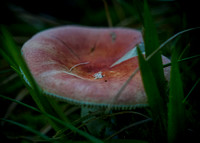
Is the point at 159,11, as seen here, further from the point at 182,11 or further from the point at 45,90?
the point at 45,90

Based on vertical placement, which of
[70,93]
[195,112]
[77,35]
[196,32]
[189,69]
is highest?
[77,35]

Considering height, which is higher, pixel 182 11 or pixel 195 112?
pixel 182 11

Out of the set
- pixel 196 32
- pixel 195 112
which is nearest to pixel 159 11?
pixel 196 32

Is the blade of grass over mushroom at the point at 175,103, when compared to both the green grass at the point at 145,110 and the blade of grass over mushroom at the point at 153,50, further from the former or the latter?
the blade of grass over mushroom at the point at 153,50

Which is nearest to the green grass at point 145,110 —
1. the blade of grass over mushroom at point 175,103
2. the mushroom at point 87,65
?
the blade of grass over mushroom at point 175,103

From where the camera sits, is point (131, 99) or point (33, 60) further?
point (33, 60)

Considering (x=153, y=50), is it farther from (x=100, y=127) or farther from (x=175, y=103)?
(x=100, y=127)

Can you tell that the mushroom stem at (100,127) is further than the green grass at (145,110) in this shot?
Yes

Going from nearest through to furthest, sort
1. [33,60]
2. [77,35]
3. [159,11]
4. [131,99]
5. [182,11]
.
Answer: [131,99], [33,60], [77,35], [182,11], [159,11]
